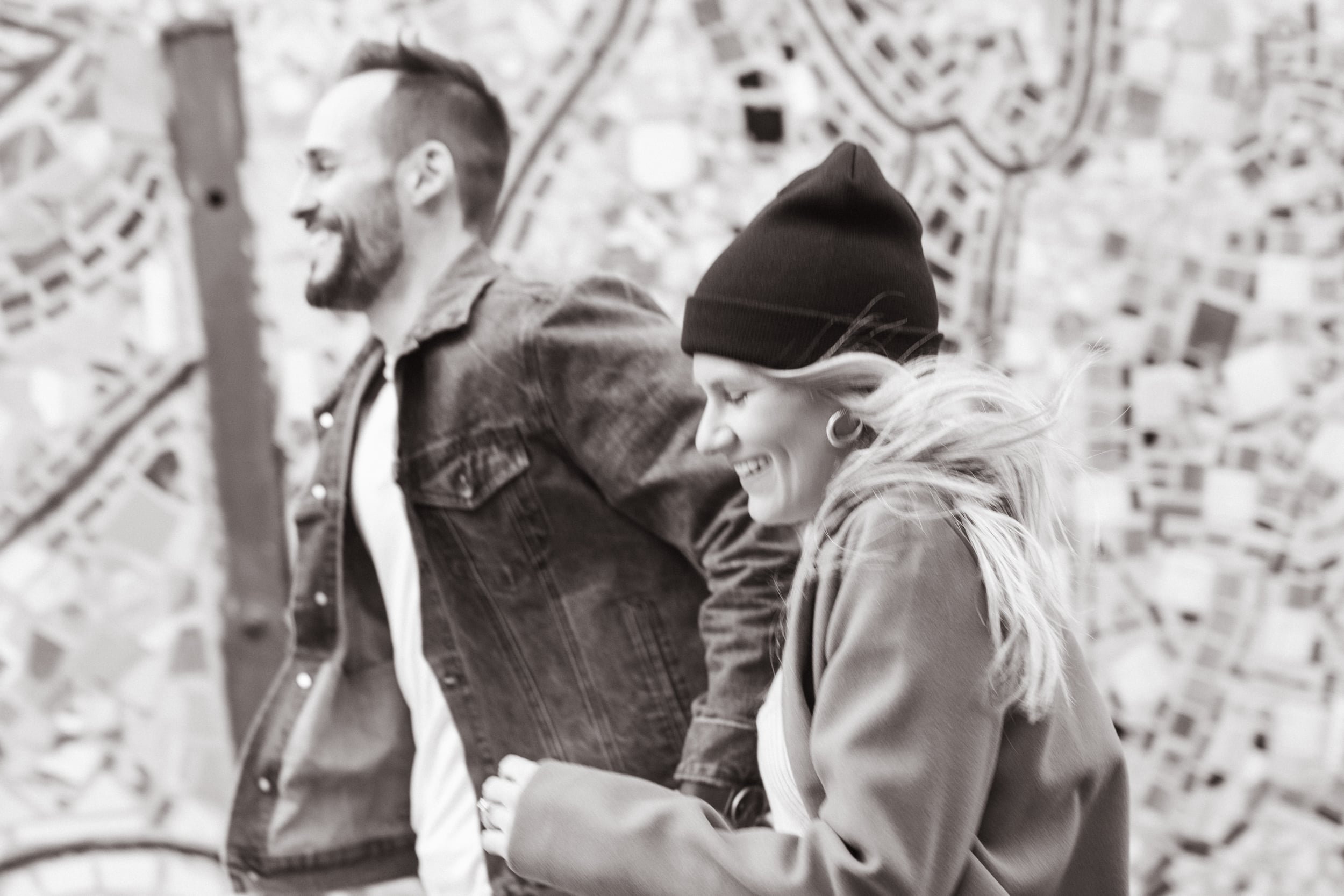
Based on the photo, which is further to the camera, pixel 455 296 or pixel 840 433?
pixel 455 296

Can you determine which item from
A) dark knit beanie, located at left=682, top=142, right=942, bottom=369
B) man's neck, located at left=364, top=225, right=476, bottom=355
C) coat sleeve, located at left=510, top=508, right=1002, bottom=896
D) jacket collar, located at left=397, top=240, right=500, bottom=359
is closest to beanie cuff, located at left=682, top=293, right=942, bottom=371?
dark knit beanie, located at left=682, top=142, right=942, bottom=369

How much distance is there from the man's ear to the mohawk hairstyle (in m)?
0.01

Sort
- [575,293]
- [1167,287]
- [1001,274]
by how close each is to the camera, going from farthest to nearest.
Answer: [1167,287] < [1001,274] < [575,293]

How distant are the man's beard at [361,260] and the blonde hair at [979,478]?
2.56 feet

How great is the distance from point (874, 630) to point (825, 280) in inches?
13.4

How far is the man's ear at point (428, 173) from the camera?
1.90 meters

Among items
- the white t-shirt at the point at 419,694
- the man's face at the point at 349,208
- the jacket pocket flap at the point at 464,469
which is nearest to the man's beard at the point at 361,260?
the man's face at the point at 349,208

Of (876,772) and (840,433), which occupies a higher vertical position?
(840,433)

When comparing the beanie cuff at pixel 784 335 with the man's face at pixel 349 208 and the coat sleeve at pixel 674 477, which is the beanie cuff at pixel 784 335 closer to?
the coat sleeve at pixel 674 477

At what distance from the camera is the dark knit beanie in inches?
50.3

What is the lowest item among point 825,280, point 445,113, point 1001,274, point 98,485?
point 98,485

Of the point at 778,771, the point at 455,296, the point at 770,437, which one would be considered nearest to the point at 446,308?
the point at 455,296

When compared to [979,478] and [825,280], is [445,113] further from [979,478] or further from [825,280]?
[979,478]

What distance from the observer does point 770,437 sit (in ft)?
4.25
